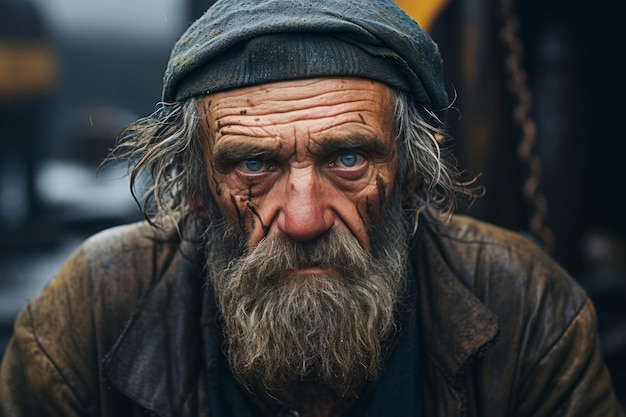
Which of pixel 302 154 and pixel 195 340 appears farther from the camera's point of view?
pixel 195 340

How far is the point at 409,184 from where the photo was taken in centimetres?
270

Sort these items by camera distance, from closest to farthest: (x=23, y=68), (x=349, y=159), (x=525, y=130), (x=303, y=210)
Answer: (x=303, y=210) < (x=349, y=159) < (x=525, y=130) < (x=23, y=68)

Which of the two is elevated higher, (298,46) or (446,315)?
(298,46)

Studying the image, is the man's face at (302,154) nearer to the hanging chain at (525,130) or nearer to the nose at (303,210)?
the nose at (303,210)

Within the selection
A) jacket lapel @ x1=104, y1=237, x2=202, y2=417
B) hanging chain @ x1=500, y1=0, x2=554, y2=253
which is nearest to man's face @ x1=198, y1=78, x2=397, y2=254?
jacket lapel @ x1=104, y1=237, x2=202, y2=417

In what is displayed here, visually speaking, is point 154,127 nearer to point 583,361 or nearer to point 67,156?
point 583,361

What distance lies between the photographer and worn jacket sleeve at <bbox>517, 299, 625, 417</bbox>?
2619mm

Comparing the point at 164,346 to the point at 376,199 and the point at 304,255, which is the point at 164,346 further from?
the point at 376,199

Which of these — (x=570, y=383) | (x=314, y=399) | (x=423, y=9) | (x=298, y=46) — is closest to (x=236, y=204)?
(x=298, y=46)

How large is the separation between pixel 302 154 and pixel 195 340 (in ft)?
2.37

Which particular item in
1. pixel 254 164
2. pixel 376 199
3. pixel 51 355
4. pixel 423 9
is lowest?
pixel 51 355

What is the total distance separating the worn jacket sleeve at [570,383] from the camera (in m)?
2.62

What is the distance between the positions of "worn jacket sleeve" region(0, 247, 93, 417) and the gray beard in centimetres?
46

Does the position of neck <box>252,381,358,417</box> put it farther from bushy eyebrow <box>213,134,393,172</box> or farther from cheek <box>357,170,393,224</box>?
bushy eyebrow <box>213,134,393,172</box>
